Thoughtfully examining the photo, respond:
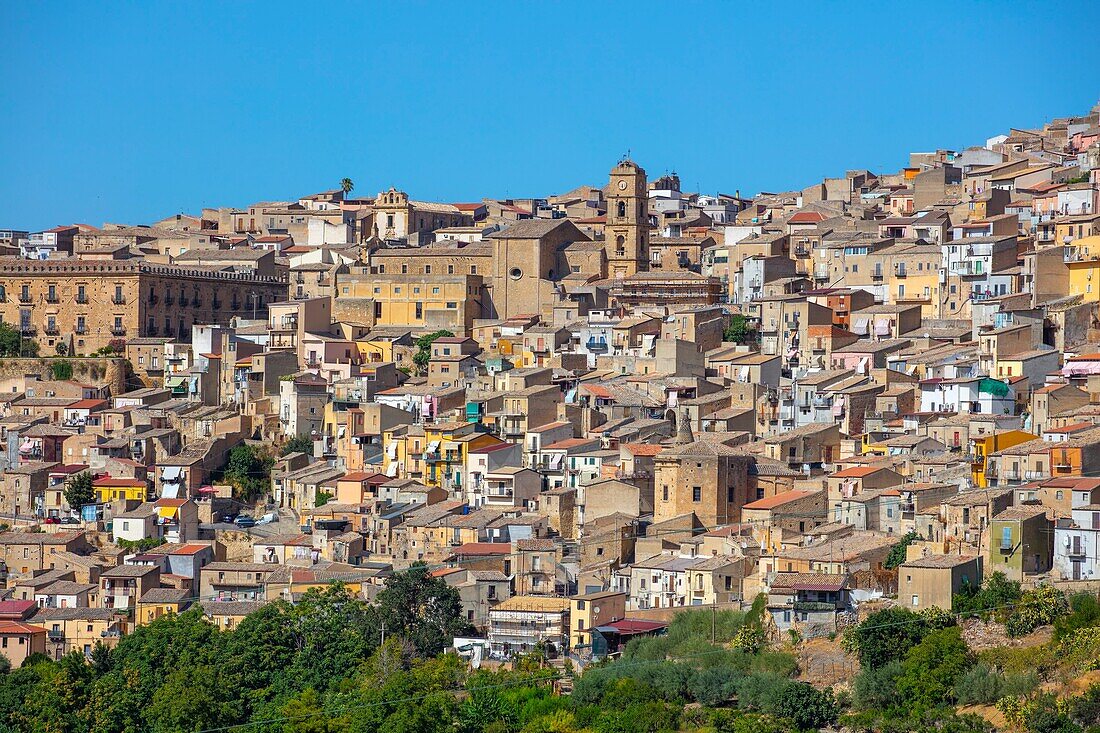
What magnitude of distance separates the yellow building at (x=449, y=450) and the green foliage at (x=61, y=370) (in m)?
11.6

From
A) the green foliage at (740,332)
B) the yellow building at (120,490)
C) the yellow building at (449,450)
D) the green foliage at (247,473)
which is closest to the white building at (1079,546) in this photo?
the yellow building at (449,450)

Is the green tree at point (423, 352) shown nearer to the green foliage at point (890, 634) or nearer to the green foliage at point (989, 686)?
the green foliage at point (890, 634)

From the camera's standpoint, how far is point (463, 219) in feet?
219

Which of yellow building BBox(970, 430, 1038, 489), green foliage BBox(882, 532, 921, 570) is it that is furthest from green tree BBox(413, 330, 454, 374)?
green foliage BBox(882, 532, 921, 570)

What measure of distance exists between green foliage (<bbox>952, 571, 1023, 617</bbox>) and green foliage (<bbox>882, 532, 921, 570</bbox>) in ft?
5.63

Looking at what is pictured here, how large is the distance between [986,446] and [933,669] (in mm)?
6783

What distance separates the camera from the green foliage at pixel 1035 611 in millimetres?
31969

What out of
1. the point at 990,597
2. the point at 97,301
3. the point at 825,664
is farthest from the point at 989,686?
the point at 97,301

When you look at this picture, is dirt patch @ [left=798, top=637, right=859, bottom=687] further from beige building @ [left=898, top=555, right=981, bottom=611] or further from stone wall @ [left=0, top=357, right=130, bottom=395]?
stone wall @ [left=0, top=357, right=130, bottom=395]

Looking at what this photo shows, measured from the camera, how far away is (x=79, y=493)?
44.6m

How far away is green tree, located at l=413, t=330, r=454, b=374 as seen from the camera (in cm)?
5056

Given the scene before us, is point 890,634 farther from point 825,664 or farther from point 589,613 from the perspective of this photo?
point 589,613

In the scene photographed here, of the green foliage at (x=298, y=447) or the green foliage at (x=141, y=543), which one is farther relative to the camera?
the green foliage at (x=298, y=447)

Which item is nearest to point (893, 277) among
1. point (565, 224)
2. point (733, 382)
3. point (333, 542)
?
point (733, 382)
